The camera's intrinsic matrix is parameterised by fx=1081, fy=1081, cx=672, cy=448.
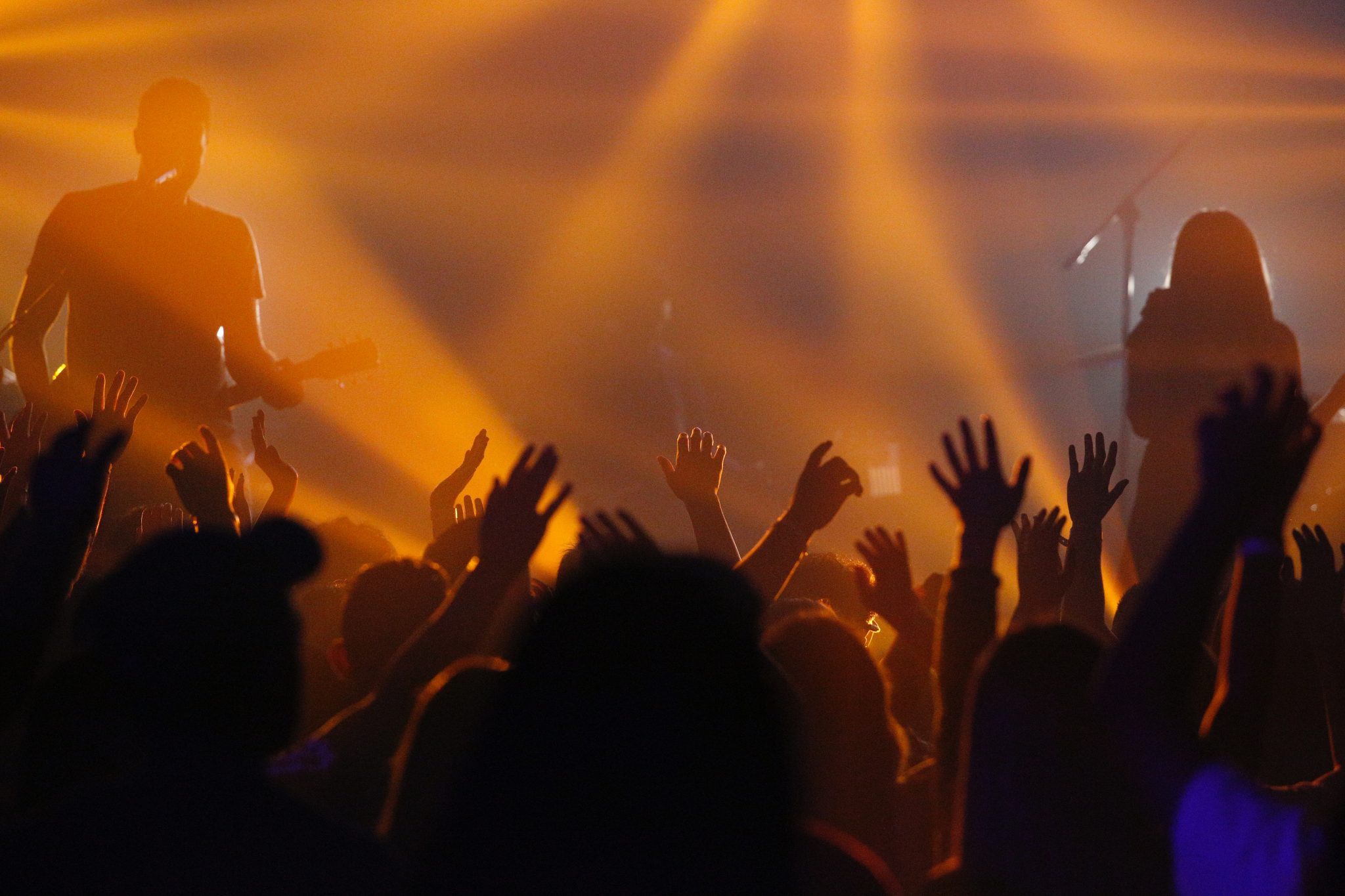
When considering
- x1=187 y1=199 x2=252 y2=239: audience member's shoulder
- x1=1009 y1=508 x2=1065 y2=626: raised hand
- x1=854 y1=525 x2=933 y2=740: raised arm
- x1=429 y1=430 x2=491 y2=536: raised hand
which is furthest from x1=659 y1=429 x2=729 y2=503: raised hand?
x1=187 y1=199 x2=252 y2=239: audience member's shoulder

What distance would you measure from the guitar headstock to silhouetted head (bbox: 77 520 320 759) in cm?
268

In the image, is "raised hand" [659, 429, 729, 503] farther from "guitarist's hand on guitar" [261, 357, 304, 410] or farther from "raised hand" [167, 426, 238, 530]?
"guitarist's hand on guitar" [261, 357, 304, 410]

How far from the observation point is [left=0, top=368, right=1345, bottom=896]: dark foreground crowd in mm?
1116

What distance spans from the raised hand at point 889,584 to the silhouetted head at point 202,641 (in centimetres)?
116

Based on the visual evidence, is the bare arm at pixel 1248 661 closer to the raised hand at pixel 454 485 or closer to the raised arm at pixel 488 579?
the raised arm at pixel 488 579

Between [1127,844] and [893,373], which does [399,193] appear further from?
[1127,844]

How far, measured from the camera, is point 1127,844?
3.92ft

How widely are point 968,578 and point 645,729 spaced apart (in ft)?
2.39

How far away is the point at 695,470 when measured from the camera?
2.89 metres

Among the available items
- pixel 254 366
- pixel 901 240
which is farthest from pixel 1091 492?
pixel 901 240

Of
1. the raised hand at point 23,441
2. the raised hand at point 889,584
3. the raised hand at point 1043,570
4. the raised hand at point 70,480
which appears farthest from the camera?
the raised hand at point 23,441

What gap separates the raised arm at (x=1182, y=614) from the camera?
117 centimetres

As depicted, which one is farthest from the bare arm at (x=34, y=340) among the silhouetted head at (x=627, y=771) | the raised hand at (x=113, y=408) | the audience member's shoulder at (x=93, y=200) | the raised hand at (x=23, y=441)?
the silhouetted head at (x=627, y=771)

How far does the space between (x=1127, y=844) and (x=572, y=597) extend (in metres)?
0.68
